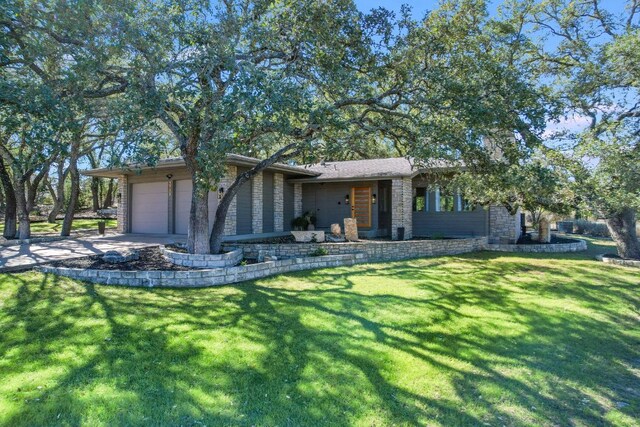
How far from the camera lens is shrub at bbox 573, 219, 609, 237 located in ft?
72.2

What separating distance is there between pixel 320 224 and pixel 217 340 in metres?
12.9

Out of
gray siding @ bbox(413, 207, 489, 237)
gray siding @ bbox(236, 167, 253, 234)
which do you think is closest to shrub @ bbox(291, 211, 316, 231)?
gray siding @ bbox(236, 167, 253, 234)

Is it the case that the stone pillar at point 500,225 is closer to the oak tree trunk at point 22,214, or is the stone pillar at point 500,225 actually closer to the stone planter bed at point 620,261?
the stone planter bed at point 620,261

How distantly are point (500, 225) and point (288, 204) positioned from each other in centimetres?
886

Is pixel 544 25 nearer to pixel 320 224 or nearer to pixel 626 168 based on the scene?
pixel 626 168

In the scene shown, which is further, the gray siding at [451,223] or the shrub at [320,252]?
the gray siding at [451,223]

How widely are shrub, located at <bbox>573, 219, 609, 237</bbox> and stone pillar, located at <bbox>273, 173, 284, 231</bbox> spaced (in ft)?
61.5

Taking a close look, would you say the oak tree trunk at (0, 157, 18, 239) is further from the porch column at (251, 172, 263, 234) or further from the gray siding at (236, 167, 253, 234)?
the porch column at (251, 172, 263, 234)

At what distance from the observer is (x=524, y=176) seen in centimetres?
826

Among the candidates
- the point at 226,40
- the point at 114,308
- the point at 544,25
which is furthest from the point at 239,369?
the point at 544,25

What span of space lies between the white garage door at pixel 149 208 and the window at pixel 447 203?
1135cm

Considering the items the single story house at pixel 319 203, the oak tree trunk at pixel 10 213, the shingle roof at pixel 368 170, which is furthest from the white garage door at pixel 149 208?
the shingle roof at pixel 368 170

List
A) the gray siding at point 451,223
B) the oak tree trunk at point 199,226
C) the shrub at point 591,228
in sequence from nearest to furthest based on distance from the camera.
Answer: the oak tree trunk at point 199,226, the gray siding at point 451,223, the shrub at point 591,228

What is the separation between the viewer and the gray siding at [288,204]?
16.6m
